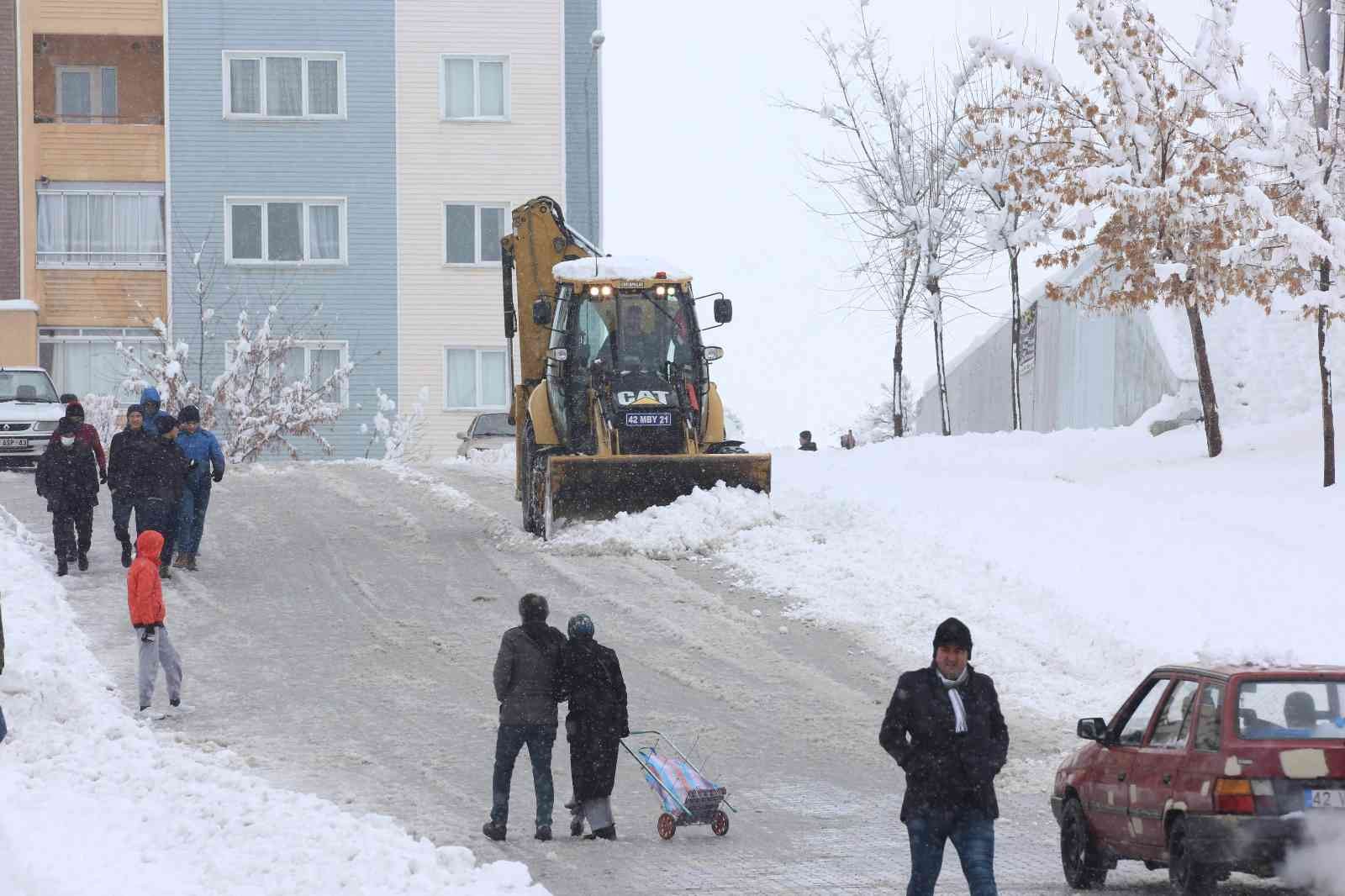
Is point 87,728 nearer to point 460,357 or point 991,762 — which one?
point 991,762

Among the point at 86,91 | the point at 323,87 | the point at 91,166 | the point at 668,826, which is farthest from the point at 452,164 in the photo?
the point at 668,826

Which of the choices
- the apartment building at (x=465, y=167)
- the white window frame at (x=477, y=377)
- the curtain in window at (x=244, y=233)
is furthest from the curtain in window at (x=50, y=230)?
the white window frame at (x=477, y=377)

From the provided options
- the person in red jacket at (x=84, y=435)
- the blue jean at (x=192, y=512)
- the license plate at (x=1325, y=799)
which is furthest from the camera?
the blue jean at (x=192, y=512)

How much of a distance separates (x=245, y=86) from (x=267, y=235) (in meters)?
3.34

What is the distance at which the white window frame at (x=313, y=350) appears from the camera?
Answer: 43.8 meters

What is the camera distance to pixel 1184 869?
919 centimetres

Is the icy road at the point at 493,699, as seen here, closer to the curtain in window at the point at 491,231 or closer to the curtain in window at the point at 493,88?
the curtain in window at the point at 491,231

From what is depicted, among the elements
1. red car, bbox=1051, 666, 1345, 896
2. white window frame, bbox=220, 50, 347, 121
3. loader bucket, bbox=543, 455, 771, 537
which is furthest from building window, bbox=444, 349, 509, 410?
red car, bbox=1051, 666, 1345, 896

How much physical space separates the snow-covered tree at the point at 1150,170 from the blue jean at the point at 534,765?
630 inches

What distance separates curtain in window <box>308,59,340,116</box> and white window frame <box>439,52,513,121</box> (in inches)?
90.2

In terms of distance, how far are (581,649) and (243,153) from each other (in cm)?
3497

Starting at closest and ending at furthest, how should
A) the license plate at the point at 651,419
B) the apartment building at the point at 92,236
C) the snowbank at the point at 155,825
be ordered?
the snowbank at the point at 155,825 < the license plate at the point at 651,419 < the apartment building at the point at 92,236

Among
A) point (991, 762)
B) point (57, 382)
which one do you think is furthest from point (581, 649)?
point (57, 382)

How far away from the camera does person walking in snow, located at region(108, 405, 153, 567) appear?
19562 mm
